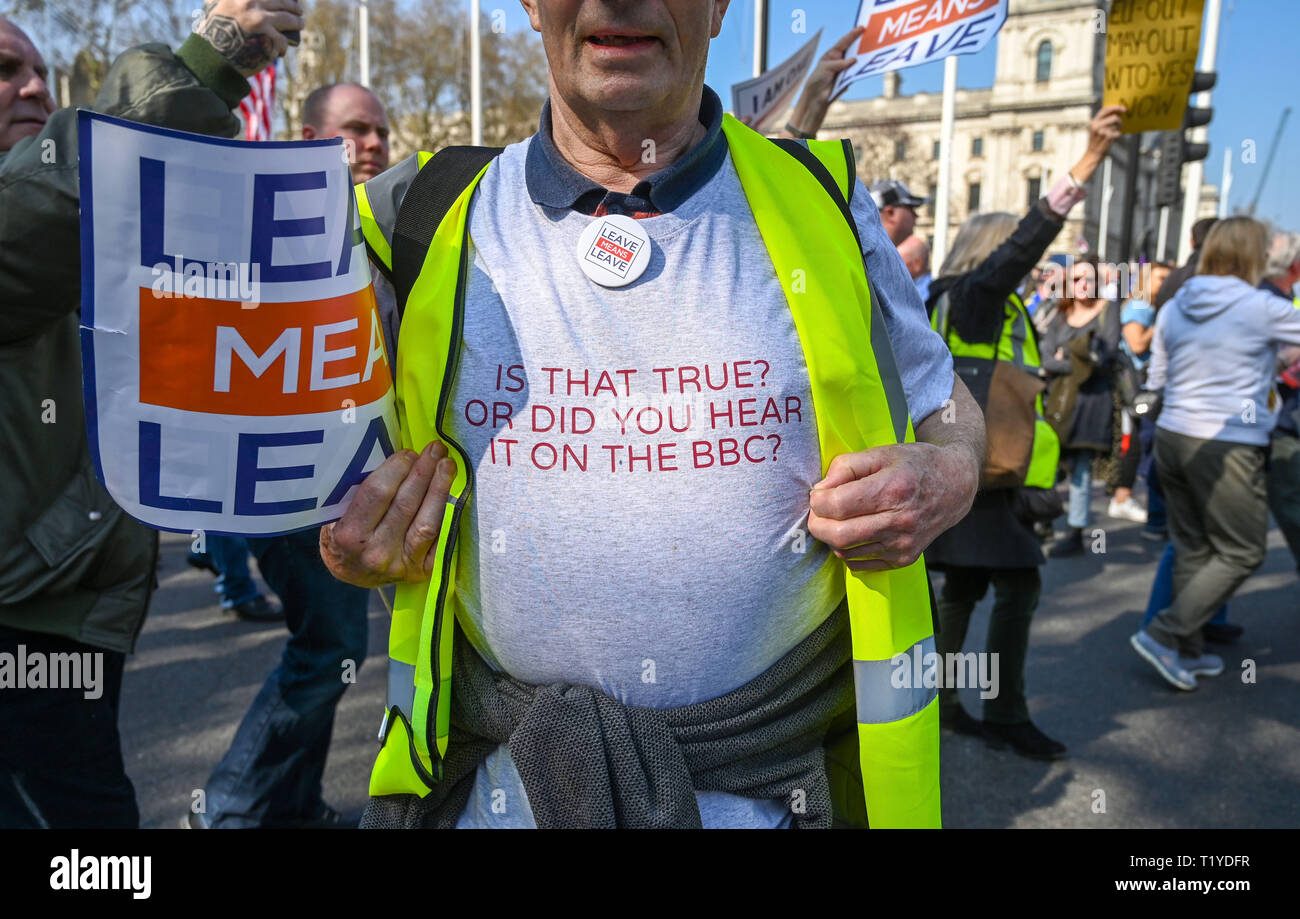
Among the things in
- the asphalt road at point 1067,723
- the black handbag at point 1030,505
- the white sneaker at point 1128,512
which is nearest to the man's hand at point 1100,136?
the black handbag at point 1030,505

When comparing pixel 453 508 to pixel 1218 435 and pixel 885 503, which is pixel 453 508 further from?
pixel 1218 435

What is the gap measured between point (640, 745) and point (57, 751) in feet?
4.96

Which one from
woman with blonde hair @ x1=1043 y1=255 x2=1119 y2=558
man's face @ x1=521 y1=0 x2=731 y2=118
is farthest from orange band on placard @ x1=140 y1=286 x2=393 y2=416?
woman with blonde hair @ x1=1043 y1=255 x2=1119 y2=558

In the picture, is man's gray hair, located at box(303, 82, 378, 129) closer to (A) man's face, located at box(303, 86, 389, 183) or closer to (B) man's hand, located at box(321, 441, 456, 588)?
(A) man's face, located at box(303, 86, 389, 183)

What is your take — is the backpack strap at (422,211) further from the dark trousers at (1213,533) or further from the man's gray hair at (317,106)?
the dark trousers at (1213,533)

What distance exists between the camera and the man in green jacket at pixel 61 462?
1738 mm

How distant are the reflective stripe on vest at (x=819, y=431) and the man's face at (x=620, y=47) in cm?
18

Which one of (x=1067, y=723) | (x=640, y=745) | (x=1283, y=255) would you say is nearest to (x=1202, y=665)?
(x=1067, y=723)

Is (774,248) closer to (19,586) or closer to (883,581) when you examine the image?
(883,581)

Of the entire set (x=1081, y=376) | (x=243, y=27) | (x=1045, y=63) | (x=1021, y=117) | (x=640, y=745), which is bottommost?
(x=640, y=745)

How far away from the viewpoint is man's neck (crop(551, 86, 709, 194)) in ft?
4.74

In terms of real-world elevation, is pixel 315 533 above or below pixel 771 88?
below

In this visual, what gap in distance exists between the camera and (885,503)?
134 cm
